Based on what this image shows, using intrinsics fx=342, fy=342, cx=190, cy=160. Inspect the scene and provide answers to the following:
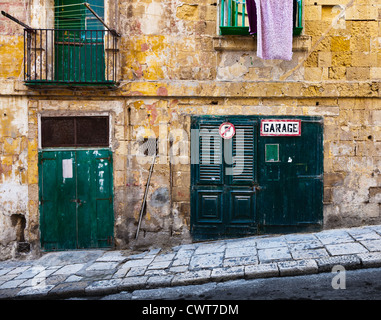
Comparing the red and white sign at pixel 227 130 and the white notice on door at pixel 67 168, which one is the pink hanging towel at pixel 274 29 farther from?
the white notice on door at pixel 67 168

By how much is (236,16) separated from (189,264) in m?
5.12

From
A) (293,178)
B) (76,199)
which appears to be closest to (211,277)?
(293,178)

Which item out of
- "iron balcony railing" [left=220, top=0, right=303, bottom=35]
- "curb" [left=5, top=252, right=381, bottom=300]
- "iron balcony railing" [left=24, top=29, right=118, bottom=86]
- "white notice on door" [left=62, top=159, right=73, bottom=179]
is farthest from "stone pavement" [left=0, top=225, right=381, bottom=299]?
"iron balcony railing" [left=220, top=0, right=303, bottom=35]

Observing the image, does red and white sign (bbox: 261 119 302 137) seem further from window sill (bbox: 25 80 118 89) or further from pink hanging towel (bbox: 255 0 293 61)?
window sill (bbox: 25 80 118 89)

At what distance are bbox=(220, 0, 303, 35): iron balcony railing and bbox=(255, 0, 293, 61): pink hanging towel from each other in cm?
39

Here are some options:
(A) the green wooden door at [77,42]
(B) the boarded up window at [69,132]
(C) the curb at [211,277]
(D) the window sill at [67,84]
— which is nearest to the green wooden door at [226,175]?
(C) the curb at [211,277]

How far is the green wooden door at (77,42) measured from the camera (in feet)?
24.7

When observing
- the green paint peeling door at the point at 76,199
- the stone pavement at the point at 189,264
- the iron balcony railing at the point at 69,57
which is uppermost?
the iron balcony railing at the point at 69,57

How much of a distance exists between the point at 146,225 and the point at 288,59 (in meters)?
4.56

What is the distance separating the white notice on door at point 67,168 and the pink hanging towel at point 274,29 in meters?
4.55

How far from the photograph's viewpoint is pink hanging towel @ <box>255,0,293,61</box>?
Answer: 22.1ft

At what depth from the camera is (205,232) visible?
7484 mm
